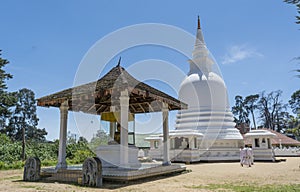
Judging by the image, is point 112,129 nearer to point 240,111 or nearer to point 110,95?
point 110,95

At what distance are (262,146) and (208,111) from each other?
5.76 metres

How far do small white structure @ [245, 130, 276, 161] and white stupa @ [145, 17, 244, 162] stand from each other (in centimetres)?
130

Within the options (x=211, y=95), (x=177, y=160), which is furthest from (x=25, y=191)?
(x=211, y=95)

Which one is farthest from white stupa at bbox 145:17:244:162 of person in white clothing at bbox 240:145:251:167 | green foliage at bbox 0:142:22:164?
green foliage at bbox 0:142:22:164

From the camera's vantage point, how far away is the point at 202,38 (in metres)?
29.0

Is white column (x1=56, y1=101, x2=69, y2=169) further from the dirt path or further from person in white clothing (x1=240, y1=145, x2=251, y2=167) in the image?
person in white clothing (x1=240, y1=145, x2=251, y2=167)

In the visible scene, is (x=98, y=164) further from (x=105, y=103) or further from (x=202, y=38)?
(x=202, y=38)

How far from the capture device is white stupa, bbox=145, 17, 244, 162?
22.7 meters

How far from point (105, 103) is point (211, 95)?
51.4 ft

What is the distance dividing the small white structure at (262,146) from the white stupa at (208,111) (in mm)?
1342

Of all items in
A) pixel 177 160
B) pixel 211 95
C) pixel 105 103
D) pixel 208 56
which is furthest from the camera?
pixel 208 56

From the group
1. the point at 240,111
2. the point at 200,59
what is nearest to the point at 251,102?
the point at 240,111

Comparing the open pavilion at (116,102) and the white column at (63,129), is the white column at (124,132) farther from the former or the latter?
the white column at (63,129)

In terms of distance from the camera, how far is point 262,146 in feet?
77.8
